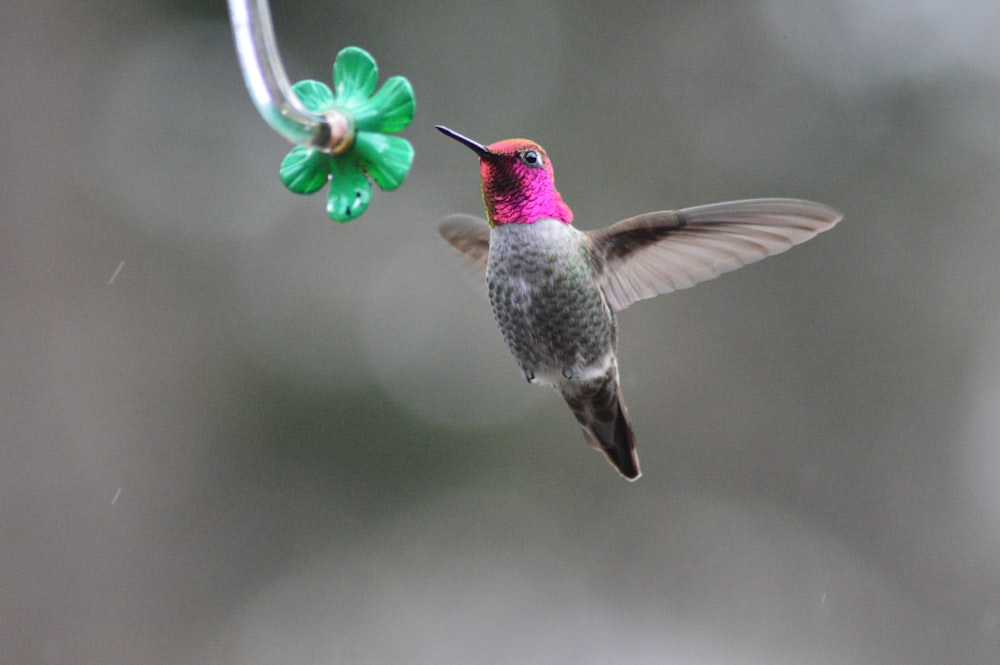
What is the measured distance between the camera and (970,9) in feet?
14.6

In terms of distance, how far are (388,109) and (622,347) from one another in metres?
3.12

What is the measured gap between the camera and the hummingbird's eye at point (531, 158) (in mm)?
1178

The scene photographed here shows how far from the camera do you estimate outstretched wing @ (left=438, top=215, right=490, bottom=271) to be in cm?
156

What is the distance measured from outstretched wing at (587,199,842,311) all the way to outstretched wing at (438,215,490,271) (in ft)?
0.74

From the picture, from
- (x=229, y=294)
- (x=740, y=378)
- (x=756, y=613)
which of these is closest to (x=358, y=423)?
(x=229, y=294)

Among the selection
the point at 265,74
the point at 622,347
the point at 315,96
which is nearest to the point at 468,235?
the point at 315,96

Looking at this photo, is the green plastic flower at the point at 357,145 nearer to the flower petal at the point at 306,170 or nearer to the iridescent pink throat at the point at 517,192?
the flower petal at the point at 306,170

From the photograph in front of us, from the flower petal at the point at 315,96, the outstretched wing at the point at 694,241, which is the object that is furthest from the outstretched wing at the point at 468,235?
the flower petal at the point at 315,96

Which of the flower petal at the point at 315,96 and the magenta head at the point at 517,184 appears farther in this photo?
the magenta head at the point at 517,184

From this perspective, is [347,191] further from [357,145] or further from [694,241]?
[694,241]

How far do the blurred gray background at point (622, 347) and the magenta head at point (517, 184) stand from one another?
8.66 feet

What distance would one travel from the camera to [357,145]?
0.93 meters

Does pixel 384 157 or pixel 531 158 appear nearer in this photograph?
pixel 384 157

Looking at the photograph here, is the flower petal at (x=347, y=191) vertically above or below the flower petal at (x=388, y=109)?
below
